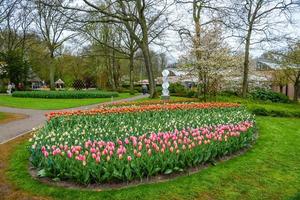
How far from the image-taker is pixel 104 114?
11.7 m

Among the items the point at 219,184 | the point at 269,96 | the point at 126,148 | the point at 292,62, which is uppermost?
the point at 292,62

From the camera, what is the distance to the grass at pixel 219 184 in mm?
5570

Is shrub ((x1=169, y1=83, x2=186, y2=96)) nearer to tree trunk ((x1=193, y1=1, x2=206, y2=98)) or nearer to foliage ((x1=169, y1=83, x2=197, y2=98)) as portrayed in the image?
foliage ((x1=169, y1=83, x2=197, y2=98))

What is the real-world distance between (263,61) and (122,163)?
4522 cm

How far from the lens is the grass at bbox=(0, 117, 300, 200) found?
5.57 m

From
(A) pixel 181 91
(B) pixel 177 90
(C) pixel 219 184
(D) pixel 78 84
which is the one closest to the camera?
(C) pixel 219 184

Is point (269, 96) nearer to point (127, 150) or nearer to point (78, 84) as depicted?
point (127, 150)

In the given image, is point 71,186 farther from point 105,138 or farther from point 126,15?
point 126,15

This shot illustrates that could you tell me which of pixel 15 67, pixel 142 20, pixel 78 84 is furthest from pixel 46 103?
pixel 78 84

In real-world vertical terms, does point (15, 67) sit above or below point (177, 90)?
above

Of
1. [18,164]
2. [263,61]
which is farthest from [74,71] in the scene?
[18,164]

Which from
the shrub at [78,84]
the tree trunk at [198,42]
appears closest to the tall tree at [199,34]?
the tree trunk at [198,42]

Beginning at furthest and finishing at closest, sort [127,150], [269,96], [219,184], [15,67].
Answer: [15,67]
[269,96]
[127,150]
[219,184]

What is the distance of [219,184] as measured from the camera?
6.05m
